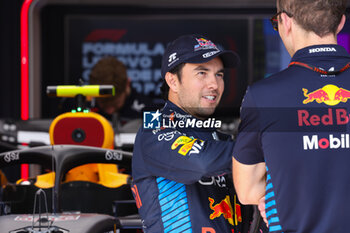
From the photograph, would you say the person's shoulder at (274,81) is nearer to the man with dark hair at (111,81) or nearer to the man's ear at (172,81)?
the man's ear at (172,81)

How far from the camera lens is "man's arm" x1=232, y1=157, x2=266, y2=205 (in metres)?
1.26

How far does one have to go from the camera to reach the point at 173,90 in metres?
1.72

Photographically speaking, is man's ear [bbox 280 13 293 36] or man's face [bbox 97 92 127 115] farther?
man's face [bbox 97 92 127 115]

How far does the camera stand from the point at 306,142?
1.19m

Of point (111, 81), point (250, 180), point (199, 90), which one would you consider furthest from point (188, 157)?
point (111, 81)

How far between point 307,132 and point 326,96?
88 millimetres

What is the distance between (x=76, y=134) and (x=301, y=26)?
1176 mm

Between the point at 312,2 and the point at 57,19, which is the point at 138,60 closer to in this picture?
the point at 57,19

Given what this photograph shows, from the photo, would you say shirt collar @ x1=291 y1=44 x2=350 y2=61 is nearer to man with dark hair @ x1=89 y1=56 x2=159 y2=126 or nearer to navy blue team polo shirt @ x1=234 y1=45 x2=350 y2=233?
navy blue team polo shirt @ x1=234 y1=45 x2=350 y2=233

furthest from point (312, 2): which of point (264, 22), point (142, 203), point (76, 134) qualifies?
point (264, 22)

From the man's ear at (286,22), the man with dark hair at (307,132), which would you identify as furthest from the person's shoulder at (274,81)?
the man's ear at (286,22)

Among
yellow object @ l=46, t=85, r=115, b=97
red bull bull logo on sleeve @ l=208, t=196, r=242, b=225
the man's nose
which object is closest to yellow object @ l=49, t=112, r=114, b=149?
yellow object @ l=46, t=85, r=115, b=97

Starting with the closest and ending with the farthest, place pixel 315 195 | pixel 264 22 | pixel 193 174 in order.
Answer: pixel 315 195 < pixel 193 174 < pixel 264 22

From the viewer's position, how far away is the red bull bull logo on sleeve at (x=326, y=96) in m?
1.20
